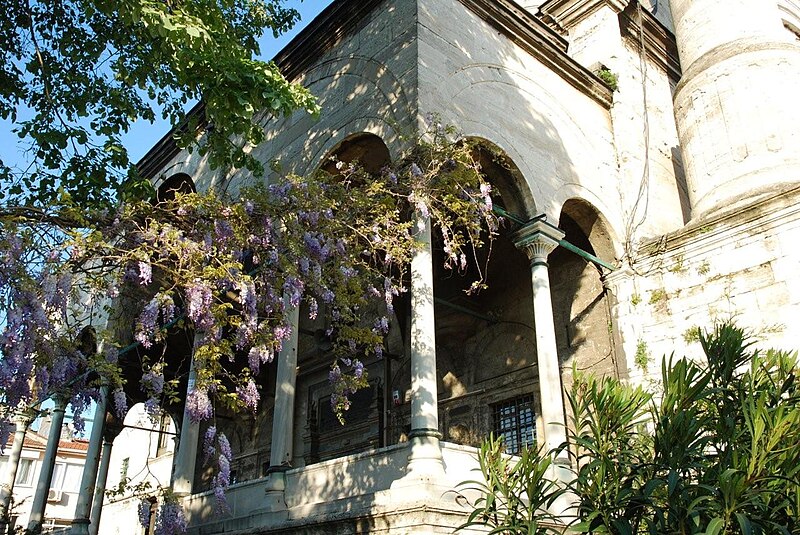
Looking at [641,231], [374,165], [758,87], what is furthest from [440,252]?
[758,87]

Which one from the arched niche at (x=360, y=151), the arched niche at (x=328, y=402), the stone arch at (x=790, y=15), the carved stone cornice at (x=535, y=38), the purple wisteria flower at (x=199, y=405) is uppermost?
the stone arch at (x=790, y=15)

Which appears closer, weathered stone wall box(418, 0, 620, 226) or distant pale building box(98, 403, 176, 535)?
weathered stone wall box(418, 0, 620, 226)

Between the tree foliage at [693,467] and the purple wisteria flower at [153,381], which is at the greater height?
the purple wisteria flower at [153,381]

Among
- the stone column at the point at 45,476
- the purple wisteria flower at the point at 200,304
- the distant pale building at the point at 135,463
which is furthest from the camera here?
the distant pale building at the point at 135,463

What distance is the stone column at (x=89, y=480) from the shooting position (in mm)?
11219

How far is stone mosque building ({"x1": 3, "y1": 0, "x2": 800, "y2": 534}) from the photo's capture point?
29.2 feet

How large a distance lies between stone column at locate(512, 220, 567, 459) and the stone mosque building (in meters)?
0.03

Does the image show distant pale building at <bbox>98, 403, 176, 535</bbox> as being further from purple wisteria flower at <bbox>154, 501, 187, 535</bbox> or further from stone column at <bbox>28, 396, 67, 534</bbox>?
purple wisteria flower at <bbox>154, 501, 187, 535</bbox>

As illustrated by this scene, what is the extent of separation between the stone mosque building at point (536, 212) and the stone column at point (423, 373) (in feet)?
0.08

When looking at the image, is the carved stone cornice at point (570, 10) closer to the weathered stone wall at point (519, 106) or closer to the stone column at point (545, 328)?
the weathered stone wall at point (519, 106)

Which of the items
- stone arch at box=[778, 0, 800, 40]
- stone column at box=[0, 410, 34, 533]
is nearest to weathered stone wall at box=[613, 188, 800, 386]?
stone arch at box=[778, 0, 800, 40]

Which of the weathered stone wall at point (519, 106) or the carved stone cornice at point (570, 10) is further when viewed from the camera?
the carved stone cornice at point (570, 10)

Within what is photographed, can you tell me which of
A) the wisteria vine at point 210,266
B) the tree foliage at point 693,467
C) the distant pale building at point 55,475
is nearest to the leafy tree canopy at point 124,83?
the wisteria vine at point 210,266

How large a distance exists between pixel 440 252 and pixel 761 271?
511cm
